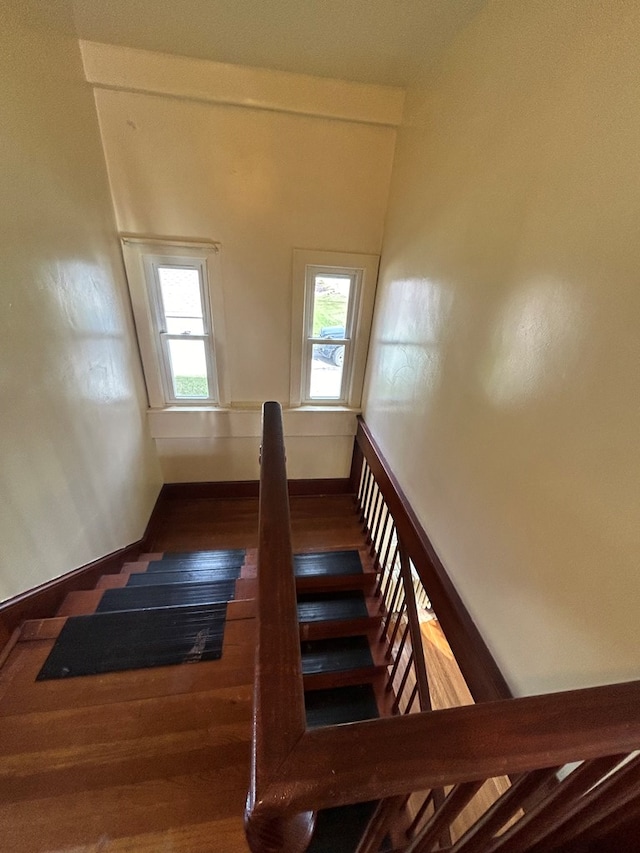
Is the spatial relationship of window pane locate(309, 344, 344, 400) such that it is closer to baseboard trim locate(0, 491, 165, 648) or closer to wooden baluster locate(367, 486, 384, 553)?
wooden baluster locate(367, 486, 384, 553)

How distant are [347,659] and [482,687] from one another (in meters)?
1.04

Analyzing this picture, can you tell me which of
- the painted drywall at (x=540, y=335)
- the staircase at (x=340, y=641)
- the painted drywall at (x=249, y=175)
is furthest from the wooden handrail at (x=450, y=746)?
the painted drywall at (x=249, y=175)

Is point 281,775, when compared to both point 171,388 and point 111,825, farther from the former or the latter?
point 171,388

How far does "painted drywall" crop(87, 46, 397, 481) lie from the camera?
1.83m

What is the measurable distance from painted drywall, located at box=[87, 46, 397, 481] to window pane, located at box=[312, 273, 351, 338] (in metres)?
0.21

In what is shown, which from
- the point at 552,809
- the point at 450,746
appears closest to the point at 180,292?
the point at 450,746

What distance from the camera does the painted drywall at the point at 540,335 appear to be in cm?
74

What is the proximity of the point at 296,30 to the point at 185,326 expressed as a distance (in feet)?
5.40

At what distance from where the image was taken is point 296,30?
1507 millimetres

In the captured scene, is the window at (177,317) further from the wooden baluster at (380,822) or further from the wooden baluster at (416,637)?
the wooden baluster at (380,822)

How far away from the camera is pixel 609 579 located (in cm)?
76

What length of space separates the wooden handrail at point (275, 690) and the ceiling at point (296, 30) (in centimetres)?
196

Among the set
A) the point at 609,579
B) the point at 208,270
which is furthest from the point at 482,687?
the point at 208,270

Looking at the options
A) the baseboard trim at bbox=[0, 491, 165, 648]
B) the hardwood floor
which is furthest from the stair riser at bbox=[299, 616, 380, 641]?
the baseboard trim at bbox=[0, 491, 165, 648]
